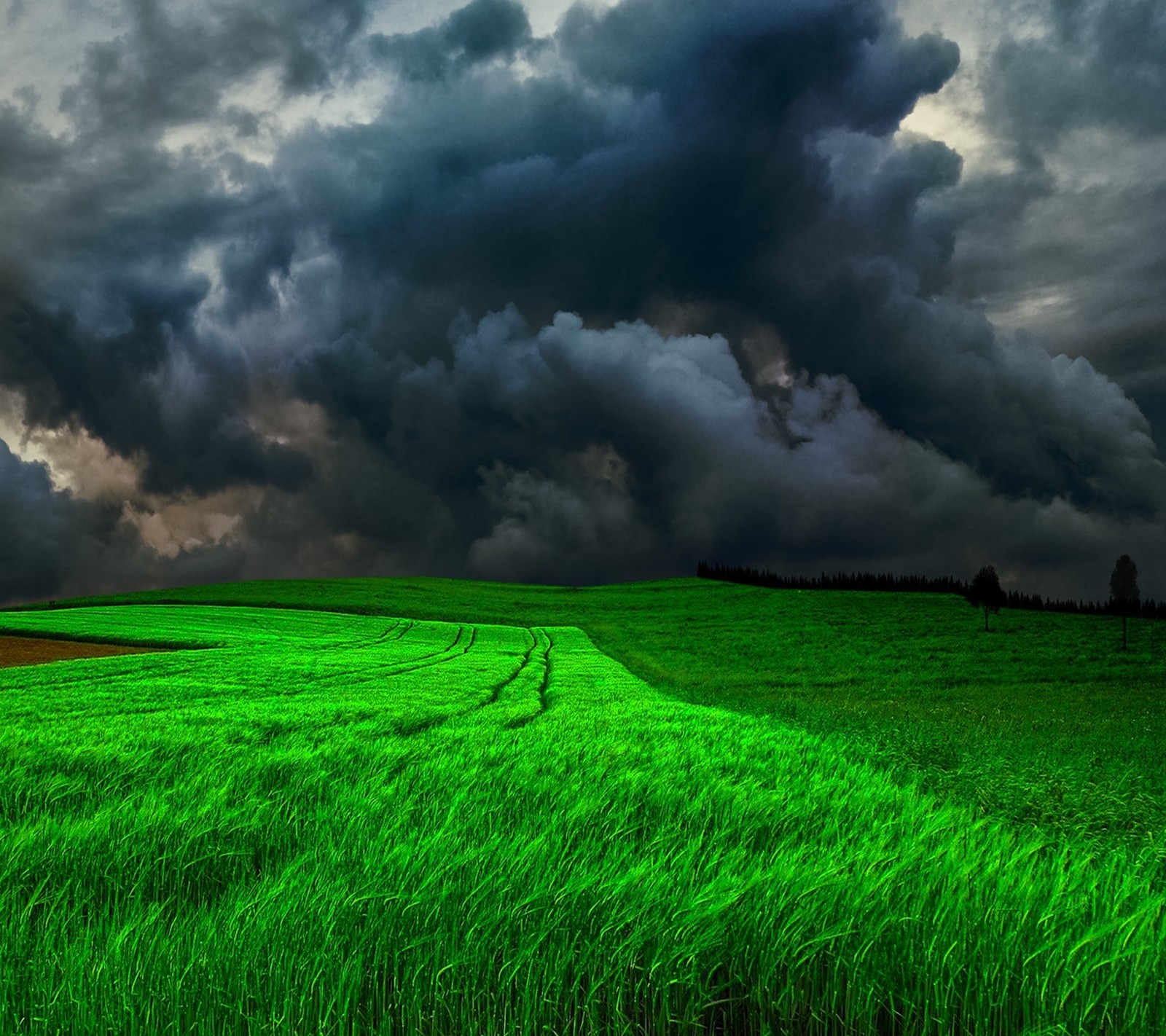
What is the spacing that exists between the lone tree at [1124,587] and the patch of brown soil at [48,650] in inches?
2530

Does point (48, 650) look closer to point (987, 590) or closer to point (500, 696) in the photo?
point (500, 696)

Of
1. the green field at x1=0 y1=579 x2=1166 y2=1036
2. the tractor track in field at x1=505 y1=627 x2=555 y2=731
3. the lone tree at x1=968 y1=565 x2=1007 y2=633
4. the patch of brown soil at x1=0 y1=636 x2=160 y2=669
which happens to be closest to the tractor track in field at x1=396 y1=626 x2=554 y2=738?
the tractor track in field at x1=505 y1=627 x2=555 y2=731

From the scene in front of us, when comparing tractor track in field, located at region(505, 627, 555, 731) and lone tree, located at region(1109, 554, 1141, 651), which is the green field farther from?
lone tree, located at region(1109, 554, 1141, 651)

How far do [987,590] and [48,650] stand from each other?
66.2 m

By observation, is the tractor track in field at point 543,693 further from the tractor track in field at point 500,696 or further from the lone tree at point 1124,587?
the lone tree at point 1124,587

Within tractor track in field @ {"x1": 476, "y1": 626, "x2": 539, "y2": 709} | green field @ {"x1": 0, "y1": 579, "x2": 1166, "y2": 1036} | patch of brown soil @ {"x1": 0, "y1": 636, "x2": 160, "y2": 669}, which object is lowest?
patch of brown soil @ {"x1": 0, "y1": 636, "x2": 160, "y2": 669}

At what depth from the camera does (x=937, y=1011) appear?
3.25m

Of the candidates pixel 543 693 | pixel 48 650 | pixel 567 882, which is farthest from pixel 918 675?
pixel 48 650

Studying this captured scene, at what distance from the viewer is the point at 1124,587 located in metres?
53.0

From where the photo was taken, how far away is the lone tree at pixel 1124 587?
51344 mm

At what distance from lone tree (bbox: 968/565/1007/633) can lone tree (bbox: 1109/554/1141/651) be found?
753 centimetres

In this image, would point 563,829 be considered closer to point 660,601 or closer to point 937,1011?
point 937,1011

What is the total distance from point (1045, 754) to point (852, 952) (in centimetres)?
1280

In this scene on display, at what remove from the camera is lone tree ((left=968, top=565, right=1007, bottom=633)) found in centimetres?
5734
